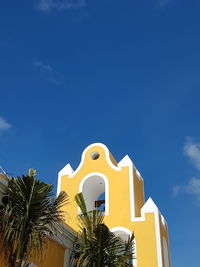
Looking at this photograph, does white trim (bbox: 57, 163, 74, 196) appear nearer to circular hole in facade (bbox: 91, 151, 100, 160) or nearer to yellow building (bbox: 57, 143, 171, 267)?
yellow building (bbox: 57, 143, 171, 267)

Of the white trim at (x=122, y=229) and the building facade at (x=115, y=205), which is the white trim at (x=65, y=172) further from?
the white trim at (x=122, y=229)

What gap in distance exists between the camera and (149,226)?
17.0 m

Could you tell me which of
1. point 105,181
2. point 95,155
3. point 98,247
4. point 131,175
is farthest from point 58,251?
point 95,155

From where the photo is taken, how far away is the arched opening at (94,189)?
19.2m

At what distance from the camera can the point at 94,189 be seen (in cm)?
2030

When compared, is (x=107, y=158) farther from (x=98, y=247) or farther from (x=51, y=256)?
(x=98, y=247)

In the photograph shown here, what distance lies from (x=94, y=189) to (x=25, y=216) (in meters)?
10.3

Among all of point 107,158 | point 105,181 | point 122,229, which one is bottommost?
point 122,229

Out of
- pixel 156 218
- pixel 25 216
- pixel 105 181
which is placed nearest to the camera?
pixel 25 216

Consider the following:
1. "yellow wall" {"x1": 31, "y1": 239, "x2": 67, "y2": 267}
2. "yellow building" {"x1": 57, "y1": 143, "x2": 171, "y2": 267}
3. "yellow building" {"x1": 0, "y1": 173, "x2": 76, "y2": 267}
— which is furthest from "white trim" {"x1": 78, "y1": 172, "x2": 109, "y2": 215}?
"yellow wall" {"x1": 31, "y1": 239, "x2": 67, "y2": 267}

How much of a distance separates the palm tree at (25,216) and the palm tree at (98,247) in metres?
2.42

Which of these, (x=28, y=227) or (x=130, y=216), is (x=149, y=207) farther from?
(x=28, y=227)

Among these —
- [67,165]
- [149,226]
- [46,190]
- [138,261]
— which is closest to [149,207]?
[149,226]

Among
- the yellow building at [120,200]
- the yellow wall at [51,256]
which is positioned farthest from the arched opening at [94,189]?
the yellow wall at [51,256]
